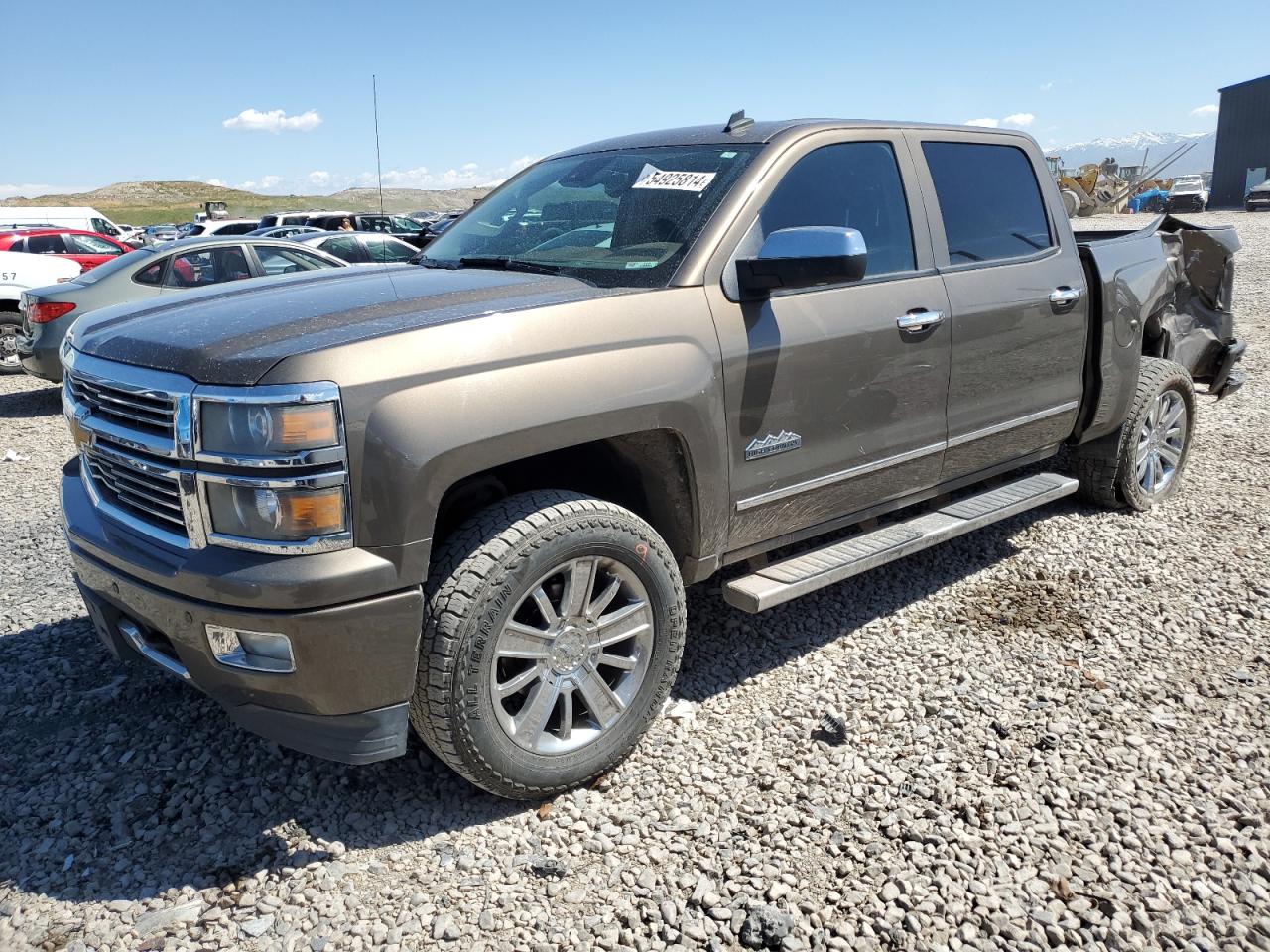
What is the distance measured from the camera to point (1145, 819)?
2.79 m

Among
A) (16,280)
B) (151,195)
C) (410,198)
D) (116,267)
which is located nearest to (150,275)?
(116,267)

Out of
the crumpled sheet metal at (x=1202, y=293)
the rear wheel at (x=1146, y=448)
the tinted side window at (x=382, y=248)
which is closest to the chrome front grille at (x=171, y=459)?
the rear wheel at (x=1146, y=448)

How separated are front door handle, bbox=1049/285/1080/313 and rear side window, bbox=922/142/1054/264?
21 centimetres

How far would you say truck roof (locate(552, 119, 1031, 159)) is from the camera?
3.53 m

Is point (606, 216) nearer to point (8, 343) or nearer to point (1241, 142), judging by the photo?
point (8, 343)

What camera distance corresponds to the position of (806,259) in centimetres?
297

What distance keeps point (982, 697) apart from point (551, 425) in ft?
6.39

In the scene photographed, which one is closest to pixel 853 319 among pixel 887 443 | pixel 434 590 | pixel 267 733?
pixel 887 443

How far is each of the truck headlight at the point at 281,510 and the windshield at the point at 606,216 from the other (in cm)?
120

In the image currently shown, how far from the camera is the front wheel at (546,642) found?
257 cm

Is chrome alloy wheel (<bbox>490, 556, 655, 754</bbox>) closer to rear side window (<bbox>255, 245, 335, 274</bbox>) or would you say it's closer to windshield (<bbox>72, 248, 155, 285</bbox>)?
rear side window (<bbox>255, 245, 335, 274</bbox>)

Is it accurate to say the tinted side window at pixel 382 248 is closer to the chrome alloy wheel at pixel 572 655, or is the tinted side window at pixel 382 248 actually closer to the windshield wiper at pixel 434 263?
the windshield wiper at pixel 434 263

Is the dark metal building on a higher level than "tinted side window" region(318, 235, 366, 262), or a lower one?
higher

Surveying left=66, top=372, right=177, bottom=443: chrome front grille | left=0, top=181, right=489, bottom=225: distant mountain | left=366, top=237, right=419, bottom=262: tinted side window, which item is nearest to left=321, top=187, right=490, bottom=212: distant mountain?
left=0, top=181, right=489, bottom=225: distant mountain
